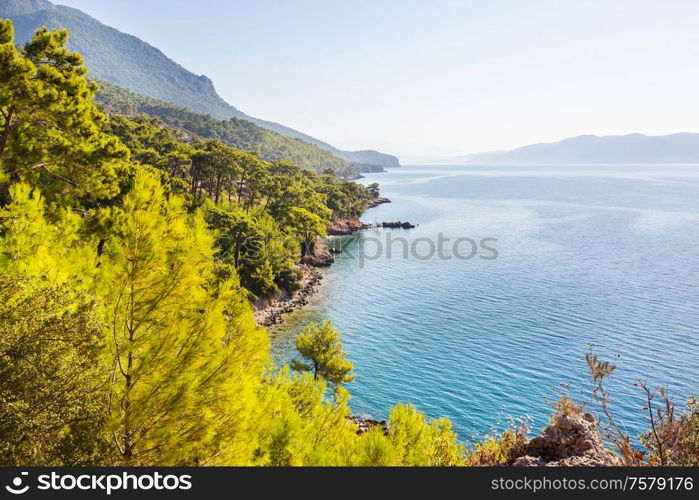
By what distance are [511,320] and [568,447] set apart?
33.5 m

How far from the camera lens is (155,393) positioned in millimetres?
7973

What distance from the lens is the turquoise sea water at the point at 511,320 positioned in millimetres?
31828

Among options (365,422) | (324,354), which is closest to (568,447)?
(365,422)

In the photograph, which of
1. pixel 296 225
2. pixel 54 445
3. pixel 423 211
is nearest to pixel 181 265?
pixel 54 445

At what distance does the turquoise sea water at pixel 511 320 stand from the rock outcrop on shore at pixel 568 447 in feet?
45.5

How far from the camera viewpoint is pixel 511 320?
148 feet

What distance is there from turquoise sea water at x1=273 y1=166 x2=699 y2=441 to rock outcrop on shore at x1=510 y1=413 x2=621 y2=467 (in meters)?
13.9

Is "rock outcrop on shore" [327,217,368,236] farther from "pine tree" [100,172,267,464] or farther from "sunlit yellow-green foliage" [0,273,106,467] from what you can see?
"sunlit yellow-green foliage" [0,273,106,467]

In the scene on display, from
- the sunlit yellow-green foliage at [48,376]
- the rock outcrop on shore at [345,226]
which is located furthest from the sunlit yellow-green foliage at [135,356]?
the rock outcrop on shore at [345,226]

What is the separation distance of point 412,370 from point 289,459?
27.0m

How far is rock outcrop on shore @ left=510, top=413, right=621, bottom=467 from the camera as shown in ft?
40.9
